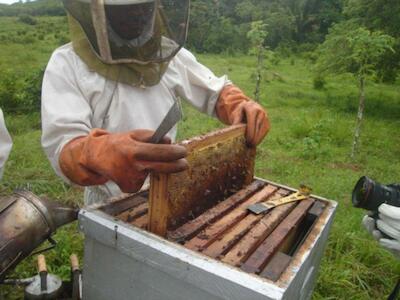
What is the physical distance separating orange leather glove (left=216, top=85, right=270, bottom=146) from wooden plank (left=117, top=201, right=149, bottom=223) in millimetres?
715

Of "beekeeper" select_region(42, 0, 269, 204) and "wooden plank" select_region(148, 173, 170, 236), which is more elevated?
"beekeeper" select_region(42, 0, 269, 204)

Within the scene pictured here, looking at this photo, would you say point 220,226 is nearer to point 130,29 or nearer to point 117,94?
point 117,94

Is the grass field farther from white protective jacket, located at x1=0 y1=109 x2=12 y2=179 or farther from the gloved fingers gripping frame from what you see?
the gloved fingers gripping frame

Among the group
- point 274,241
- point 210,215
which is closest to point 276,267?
point 274,241

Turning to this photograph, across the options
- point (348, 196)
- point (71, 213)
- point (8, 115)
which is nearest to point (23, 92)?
point (8, 115)

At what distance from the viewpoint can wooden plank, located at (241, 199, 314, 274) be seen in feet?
4.64

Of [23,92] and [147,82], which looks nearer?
[147,82]

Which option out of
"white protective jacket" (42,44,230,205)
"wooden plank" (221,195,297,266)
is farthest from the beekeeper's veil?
"wooden plank" (221,195,297,266)

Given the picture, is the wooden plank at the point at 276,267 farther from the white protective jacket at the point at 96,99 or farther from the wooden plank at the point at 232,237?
→ the white protective jacket at the point at 96,99

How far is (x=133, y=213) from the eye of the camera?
170 cm

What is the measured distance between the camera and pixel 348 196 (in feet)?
17.7

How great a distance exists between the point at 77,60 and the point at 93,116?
29 cm

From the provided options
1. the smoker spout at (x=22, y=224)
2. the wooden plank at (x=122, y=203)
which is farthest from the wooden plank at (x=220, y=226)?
the smoker spout at (x=22, y=224)

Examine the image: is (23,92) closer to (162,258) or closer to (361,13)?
(162,258)
